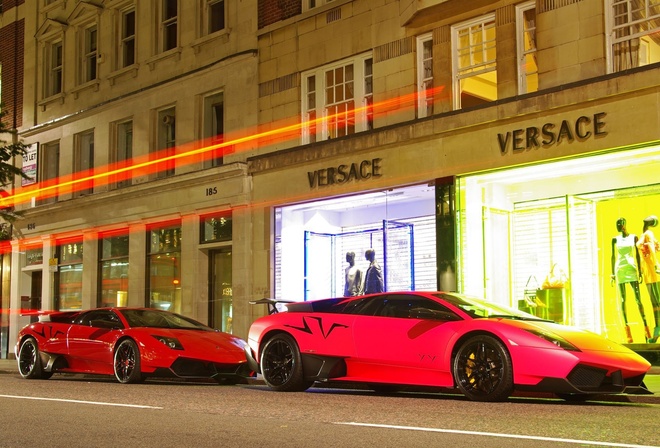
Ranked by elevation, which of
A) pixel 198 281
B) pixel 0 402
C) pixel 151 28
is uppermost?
pixel 151 28

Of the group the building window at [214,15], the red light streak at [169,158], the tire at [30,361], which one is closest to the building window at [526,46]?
the red light streak at [169,158]

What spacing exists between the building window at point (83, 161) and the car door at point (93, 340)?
1275 centimetres

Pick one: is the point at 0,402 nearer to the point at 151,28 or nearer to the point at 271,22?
the point at 271,22

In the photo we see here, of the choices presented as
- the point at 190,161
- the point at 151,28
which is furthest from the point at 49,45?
the point at 190,161

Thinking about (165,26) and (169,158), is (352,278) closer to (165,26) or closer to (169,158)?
(169,158)

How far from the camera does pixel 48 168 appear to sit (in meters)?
30.3

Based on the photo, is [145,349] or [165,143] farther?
[165,143]

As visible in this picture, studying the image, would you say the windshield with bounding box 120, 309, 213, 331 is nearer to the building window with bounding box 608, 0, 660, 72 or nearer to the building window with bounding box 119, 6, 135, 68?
the building window with bounding box 608, 0, 660, 72

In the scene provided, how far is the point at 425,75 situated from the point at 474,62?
46.7 inches

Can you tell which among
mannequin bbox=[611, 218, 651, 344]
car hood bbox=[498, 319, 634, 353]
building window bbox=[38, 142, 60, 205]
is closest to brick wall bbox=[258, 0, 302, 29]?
mannequin bbox=[611, 218, 651, 344]

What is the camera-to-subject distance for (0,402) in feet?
34.1

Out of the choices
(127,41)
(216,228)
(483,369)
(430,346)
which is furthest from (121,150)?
(483,369)

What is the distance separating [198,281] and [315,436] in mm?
17081

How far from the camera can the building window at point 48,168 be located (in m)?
29.9
